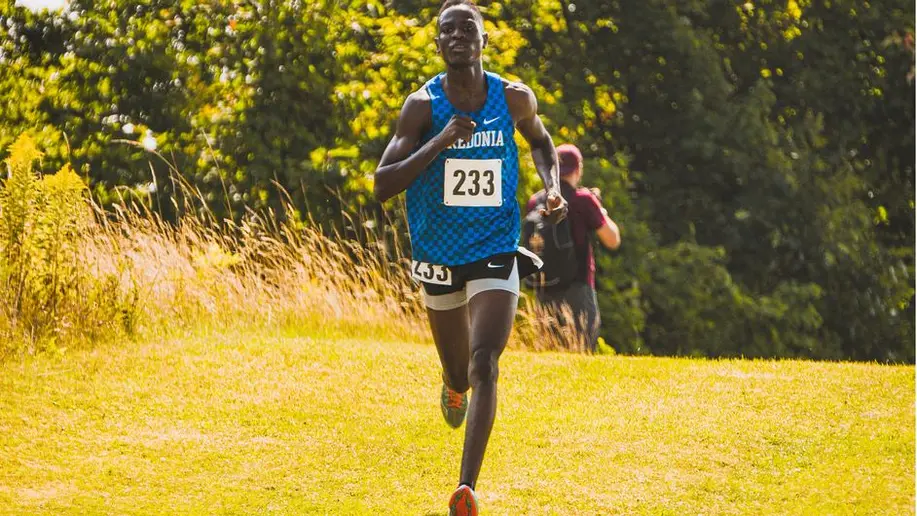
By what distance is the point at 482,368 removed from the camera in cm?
556

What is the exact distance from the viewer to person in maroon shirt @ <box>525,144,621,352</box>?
9414 mm

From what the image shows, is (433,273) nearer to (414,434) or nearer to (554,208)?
(554,208)

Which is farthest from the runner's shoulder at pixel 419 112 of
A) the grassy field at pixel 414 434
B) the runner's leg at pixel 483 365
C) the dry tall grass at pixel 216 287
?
the dry tall grass at pixel 216 287

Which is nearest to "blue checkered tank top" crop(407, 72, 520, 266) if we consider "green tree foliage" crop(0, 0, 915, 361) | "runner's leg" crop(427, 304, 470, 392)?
"runner's leg" crop(427, 304, 470, 392)

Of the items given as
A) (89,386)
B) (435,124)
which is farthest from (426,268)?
(89,386)

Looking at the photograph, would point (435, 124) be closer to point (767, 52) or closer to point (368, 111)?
point (368, 111)

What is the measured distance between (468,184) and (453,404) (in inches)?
56.7

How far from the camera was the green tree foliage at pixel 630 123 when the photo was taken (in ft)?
41.9

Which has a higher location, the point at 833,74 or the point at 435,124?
the point at 435,124

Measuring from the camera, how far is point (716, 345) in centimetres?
1361

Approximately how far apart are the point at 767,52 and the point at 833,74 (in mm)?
757

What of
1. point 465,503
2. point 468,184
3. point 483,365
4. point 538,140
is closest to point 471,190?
point 468,184

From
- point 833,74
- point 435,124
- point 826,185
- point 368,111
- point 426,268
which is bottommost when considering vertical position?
point 826,185

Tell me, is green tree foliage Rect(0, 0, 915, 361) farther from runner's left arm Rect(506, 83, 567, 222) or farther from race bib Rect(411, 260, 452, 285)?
race bib Rect(411, 260, 452, 285)
